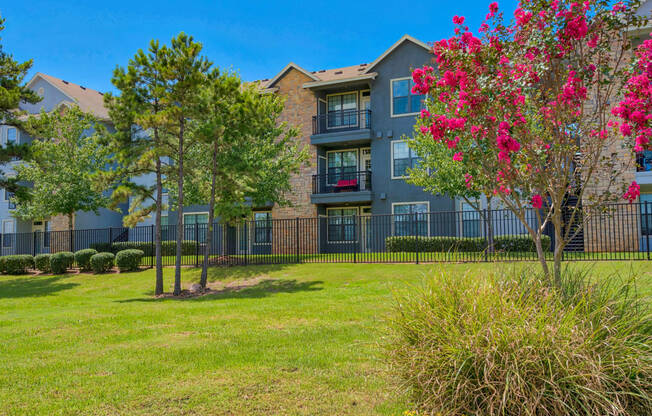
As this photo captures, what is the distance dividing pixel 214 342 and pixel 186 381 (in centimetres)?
175

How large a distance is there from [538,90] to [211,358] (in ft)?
17.1

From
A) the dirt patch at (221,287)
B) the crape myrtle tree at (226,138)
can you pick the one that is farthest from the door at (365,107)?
the dirt patch at (221,287)

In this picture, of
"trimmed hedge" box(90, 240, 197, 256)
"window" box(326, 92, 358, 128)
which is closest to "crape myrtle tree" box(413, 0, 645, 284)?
"trimmed hedge" box(90, 240, 197, 256)

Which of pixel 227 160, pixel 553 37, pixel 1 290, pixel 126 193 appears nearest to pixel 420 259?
pixel 227 160

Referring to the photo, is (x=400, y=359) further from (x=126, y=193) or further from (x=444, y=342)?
(x=126, y=193)

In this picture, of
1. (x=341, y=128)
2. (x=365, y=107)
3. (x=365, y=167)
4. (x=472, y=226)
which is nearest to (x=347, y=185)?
(x=365, y=167)

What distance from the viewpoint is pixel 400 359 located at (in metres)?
4.54

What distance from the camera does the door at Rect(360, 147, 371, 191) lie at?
26.8 meters

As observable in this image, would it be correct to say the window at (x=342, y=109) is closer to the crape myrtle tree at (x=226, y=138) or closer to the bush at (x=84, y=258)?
the crape myrtle tree at (x=226, y=138)

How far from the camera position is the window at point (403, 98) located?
25453 mm

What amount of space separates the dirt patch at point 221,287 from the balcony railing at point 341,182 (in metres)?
11.0

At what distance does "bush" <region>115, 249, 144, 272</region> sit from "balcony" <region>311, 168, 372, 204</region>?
9984mm

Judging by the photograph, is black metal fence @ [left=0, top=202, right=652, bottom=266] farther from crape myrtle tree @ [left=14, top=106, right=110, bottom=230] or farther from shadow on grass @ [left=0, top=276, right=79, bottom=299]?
shadow on grass @ [left=0, top=276, right=79, bottom=299]

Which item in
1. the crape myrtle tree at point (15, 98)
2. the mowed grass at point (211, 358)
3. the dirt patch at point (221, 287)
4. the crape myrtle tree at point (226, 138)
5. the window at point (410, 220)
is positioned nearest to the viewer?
the mowed grass at point (211, 358)
